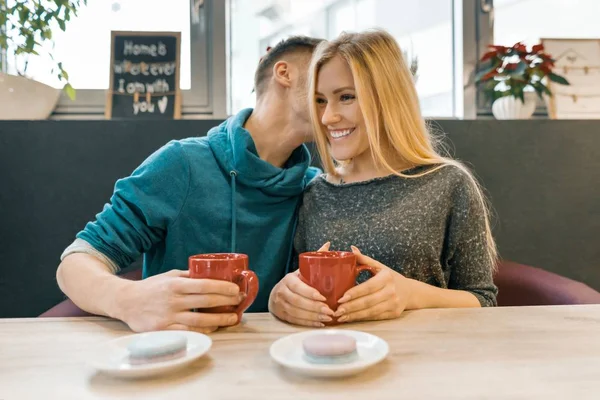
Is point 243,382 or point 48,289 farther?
point 48,289

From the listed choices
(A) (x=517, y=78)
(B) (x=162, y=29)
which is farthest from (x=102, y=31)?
(A) (x=517, y=78)

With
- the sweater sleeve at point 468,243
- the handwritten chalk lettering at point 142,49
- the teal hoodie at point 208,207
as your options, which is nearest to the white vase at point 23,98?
the handwritten chalk lettering at point 142,49

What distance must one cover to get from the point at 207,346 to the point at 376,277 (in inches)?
13.0

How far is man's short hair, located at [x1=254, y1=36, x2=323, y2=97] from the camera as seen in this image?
1.42 m

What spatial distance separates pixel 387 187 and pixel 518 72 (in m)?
1.09

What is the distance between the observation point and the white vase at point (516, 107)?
197cm

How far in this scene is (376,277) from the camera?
0.84 m

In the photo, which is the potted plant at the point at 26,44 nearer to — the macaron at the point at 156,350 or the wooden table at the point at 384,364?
the wooden table at the point at 384,364

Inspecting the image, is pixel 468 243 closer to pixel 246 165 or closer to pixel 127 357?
pixel 246 165

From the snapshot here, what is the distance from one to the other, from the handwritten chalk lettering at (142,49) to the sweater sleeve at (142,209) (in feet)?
2.98

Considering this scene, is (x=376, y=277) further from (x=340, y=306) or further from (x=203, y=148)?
(x=203, y=148)

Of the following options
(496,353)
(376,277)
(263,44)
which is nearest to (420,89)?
(263,44)

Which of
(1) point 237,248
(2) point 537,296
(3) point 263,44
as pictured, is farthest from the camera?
(3) point 263,44

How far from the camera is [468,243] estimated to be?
116 cm
